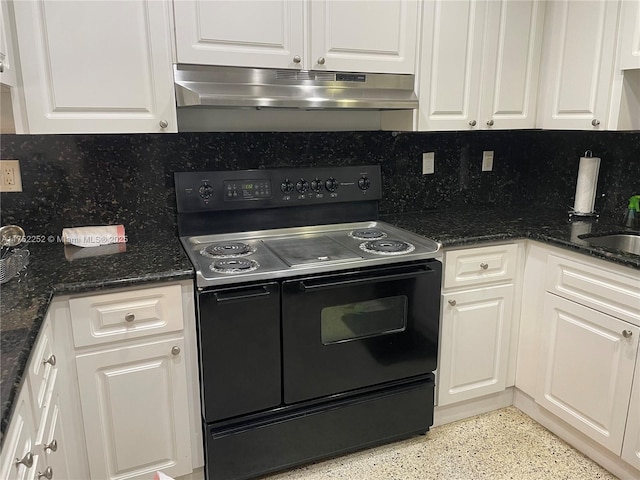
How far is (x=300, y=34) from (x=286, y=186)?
2.11ft

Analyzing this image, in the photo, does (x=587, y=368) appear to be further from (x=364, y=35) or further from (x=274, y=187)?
(x=364, y=35)

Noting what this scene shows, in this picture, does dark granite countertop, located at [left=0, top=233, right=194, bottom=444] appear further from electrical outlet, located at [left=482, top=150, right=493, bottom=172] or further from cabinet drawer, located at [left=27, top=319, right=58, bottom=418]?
electrical outlet, located at [left=482, top=150, right=493, bottom=172]

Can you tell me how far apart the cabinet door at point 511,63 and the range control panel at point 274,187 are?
619mm

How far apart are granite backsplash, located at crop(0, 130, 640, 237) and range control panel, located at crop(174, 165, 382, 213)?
0.30ft

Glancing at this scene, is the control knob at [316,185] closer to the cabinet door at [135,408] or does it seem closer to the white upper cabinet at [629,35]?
the cabinet door at [135,408]

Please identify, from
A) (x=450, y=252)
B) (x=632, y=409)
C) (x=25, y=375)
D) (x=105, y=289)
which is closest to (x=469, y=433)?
(x=632, y=409)

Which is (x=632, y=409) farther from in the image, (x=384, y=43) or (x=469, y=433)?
(x=384, y=43)

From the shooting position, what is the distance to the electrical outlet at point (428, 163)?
2592 millimetres

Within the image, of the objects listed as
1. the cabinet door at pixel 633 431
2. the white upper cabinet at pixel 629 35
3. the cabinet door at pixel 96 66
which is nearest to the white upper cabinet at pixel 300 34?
the cabinet door at pixel 96 66

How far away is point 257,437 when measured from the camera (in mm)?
1855

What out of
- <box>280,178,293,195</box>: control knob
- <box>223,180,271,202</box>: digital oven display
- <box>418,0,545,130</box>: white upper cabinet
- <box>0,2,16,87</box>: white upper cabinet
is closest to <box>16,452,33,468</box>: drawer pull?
<box>0,2,16,87</box>: white upper cabinet

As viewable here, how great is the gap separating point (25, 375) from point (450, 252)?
1.57 meters

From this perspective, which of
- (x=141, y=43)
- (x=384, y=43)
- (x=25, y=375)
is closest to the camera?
(x=25, y=375)

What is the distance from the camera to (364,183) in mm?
2385
